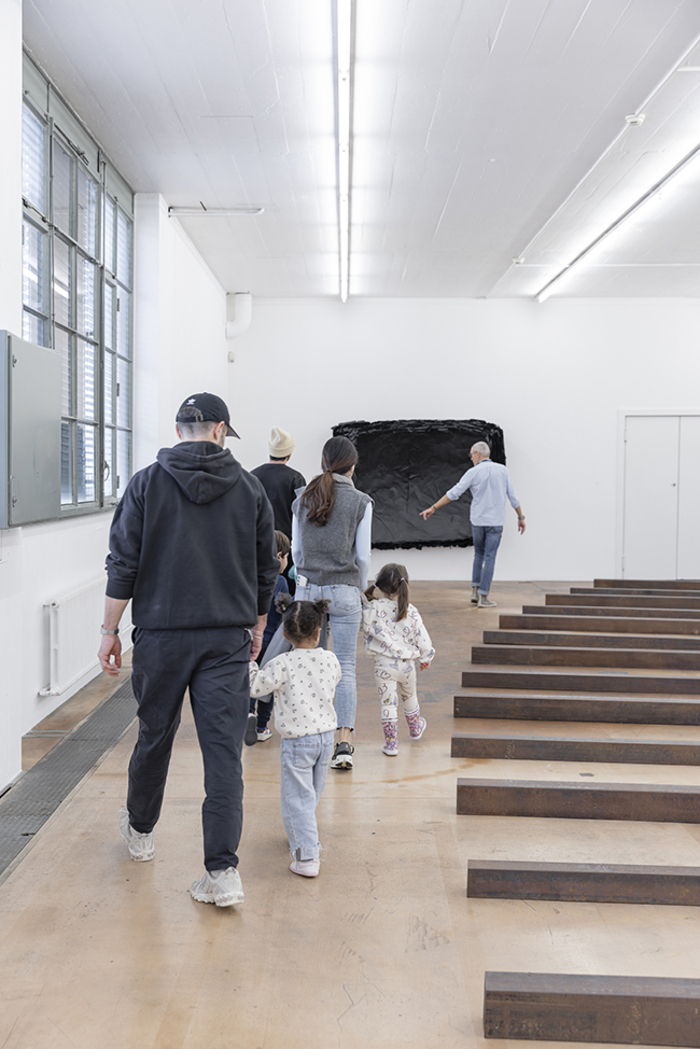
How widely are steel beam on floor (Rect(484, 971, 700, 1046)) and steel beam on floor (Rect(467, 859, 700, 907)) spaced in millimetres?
601

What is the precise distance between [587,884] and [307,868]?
2.74 ft

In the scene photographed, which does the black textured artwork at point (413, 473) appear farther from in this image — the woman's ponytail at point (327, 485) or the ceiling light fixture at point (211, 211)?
the woman's ponytail at point (327, 485)

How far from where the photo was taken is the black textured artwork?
10.2 m

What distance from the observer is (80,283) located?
17.0 ft

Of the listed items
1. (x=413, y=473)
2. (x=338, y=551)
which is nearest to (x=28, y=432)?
(x=338, y=551)

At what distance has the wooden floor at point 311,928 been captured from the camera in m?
1.89

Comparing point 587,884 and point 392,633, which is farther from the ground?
point 392,633

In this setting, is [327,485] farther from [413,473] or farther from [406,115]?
[413,473]

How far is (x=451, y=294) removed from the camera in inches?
397

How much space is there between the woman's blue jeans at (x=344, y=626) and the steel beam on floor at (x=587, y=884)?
1.16 meters

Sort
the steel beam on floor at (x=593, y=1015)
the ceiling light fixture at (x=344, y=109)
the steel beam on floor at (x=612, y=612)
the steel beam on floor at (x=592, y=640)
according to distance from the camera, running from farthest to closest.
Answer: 1. the steel beam on floor at (x=612, y=612)
2. the steel beam on floor at (x=592, y=640)
3. the ceiling light fixture at (x=344, y=109)
4. the steel beam on floor at (x=593, y=1015)

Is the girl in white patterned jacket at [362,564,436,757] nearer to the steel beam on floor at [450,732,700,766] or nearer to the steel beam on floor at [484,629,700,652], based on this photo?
the steel beam on floor at [450,732,700,766]

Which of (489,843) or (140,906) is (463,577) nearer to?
(489,843)

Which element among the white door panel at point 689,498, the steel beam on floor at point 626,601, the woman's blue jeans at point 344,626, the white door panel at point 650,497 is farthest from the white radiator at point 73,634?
the white door panel at point 689,498
